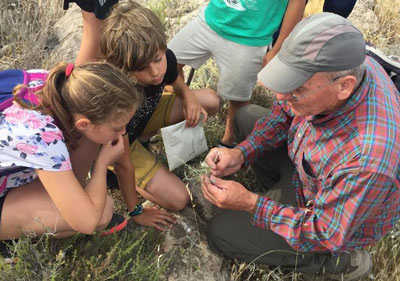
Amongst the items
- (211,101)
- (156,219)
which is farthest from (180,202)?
(211,101)

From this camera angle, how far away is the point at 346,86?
172 centimetres

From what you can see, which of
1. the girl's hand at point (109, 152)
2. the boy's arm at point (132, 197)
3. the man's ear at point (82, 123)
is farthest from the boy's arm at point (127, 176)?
the man's ear at point (82, 123)

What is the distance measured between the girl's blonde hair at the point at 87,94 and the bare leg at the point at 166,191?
90 cm

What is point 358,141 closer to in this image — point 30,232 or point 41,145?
point 41,145

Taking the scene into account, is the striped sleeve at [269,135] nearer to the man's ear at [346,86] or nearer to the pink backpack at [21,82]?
the man's ear at [346,86]

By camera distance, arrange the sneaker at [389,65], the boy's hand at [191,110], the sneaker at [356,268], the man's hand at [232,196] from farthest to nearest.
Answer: the boy's hand at [191,110]
the sneaker at [389,65]
the sneaker at [356,268]
the man's hand at [232,196]

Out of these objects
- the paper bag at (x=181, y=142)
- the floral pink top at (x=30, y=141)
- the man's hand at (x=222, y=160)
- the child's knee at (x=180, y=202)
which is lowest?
the child's knee at (x=180, y=202)

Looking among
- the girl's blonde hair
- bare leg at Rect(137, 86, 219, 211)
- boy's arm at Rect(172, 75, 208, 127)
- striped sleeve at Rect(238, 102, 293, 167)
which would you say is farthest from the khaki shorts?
the girl's blonde hair

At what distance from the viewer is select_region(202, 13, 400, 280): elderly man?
5.50 ft

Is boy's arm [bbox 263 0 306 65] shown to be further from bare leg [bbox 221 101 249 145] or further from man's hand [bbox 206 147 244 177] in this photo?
man's hand [bbox 206 147 244 177]

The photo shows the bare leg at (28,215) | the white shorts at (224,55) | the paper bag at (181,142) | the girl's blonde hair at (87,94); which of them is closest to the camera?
the girl's blonde hair at (87,94)

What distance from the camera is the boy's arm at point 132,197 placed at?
7.58 ft

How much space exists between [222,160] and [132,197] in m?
0.60

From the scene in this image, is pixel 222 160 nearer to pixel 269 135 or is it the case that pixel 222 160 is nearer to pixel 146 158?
pixel 269 135
